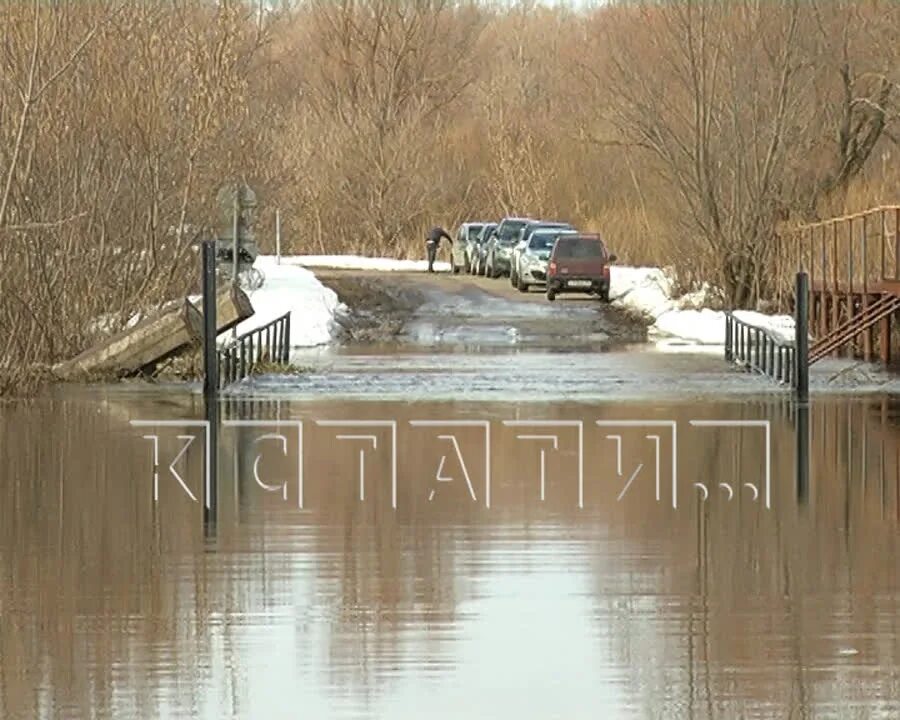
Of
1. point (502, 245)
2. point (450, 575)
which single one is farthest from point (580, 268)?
point (450, 575)

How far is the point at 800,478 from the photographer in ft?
70.1

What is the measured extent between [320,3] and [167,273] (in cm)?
6986

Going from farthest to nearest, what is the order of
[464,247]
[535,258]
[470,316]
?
1. [464,247]
2. [535,258]
3. [470,316]

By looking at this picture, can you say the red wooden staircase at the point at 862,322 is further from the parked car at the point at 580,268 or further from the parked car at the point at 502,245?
the parked car at the point at 502,245

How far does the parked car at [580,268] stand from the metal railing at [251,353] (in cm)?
1737

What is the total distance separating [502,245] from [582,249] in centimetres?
1190

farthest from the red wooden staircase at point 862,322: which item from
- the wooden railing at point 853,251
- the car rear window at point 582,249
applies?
the car rear window at point 582,249

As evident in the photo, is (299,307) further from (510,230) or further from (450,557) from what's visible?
(450,557)

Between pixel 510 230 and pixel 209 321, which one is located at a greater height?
pixel 510 230

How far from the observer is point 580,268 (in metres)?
58.7

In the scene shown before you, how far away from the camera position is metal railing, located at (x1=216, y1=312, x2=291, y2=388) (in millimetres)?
33375

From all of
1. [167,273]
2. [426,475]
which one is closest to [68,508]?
[426,475]

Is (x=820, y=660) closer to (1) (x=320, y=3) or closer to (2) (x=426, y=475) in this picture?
(2) (x=426, y=475)

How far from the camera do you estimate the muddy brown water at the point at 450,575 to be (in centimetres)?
1161
